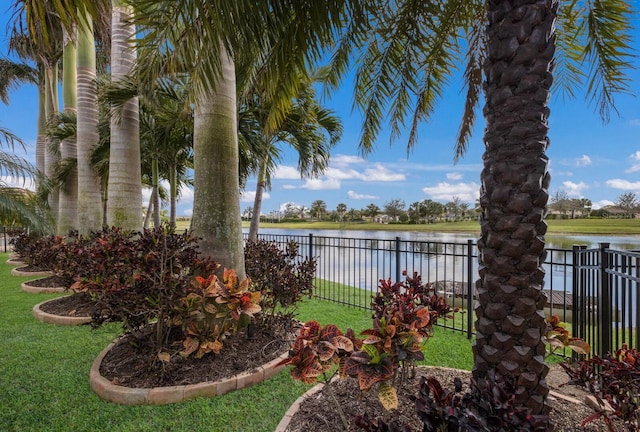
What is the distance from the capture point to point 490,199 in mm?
1856

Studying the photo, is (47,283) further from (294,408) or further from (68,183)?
(294,408)

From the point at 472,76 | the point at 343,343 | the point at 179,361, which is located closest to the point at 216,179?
the point at 179,361

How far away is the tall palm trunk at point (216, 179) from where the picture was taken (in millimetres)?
3785

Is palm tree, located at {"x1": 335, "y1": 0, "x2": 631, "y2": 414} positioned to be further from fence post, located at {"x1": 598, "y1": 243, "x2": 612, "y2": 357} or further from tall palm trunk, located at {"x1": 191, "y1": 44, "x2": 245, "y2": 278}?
tall palm trunk, located at {"x1": 191, "y1": 44, "x2": 245, "y2": 278}

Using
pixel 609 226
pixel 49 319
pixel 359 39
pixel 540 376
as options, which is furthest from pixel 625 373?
pixel 609 226

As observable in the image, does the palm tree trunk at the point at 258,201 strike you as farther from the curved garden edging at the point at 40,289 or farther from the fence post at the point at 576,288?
the fence post at the point at 576,288

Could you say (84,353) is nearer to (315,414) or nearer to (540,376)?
(315,414)

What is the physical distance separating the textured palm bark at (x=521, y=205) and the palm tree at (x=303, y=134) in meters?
Result: 6.15

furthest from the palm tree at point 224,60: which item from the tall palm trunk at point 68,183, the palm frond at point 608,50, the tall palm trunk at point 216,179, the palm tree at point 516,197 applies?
the tall palm trunk at point 68,183

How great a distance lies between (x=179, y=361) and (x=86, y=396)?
82 cm

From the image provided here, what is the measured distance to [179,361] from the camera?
130 inches

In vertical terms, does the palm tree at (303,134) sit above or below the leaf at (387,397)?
above

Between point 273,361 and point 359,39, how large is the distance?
3.85 metres

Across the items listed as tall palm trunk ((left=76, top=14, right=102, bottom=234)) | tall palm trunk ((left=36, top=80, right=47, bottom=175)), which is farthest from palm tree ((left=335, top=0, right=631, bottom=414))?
tall palm trunk ((left=36, top=80, right=47, bottom=175))
